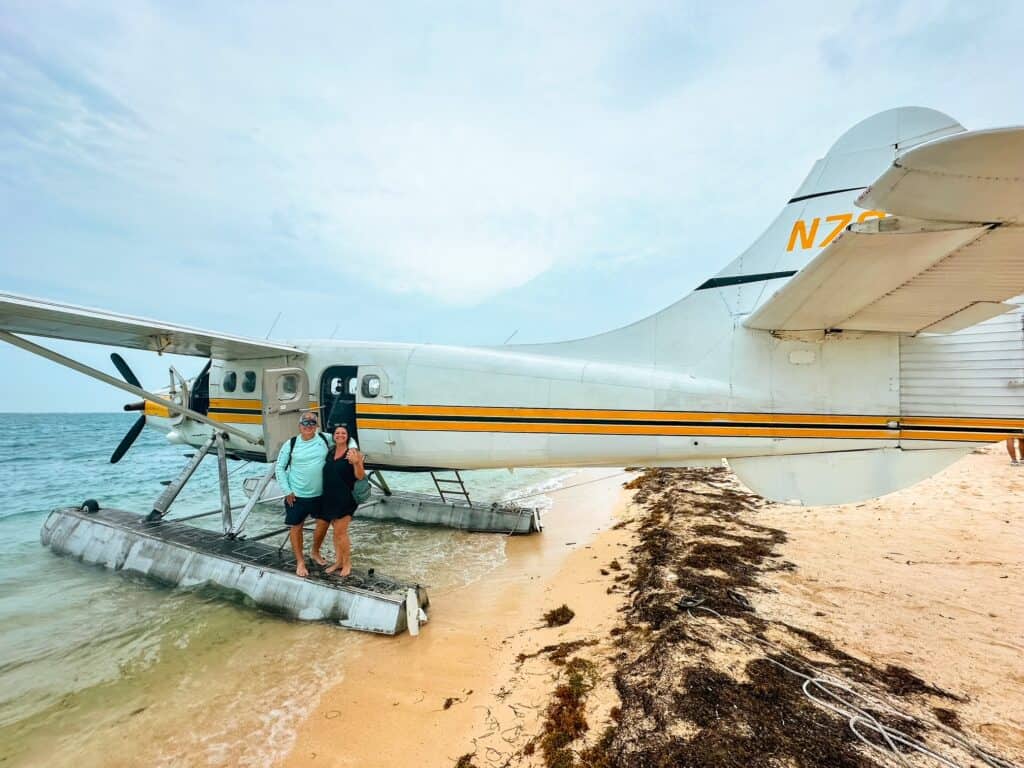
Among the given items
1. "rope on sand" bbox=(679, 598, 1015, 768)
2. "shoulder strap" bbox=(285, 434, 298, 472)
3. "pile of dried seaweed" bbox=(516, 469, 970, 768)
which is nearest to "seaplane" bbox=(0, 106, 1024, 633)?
"shoulder strap" bbox=(285, 434, 298, 472)

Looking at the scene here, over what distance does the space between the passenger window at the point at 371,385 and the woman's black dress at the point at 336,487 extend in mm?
1747

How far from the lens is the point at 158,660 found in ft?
14.3

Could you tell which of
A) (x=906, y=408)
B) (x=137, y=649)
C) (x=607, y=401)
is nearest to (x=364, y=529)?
(x=137, y=649)

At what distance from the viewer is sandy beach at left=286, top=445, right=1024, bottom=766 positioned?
2725 millimetres

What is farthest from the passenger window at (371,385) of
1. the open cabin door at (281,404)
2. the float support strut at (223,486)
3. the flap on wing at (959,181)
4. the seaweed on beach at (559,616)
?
the flap on wing at (959,181)

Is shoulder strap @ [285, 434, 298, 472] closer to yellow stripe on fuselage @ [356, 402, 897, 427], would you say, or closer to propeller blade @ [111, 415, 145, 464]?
yellow stripe on fuselage @ [356, 402, 897, 427]

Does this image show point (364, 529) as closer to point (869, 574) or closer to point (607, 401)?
point (607, 401)

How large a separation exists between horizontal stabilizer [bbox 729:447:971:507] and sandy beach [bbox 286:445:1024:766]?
106 centimetres

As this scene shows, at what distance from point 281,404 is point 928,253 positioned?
268 inches

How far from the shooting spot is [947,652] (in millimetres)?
3436

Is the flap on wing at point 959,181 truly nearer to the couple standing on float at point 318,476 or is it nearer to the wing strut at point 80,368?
the couple standing on float at point 318,476

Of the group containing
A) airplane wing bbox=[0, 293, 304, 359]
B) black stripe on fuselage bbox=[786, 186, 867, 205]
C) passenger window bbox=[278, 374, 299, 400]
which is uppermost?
black stripe on fuselage bbox=[786, 186, 867, 205]

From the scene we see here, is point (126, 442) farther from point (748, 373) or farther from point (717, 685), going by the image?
point (748, 373)

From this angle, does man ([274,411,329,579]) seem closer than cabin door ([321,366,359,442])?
Yes
